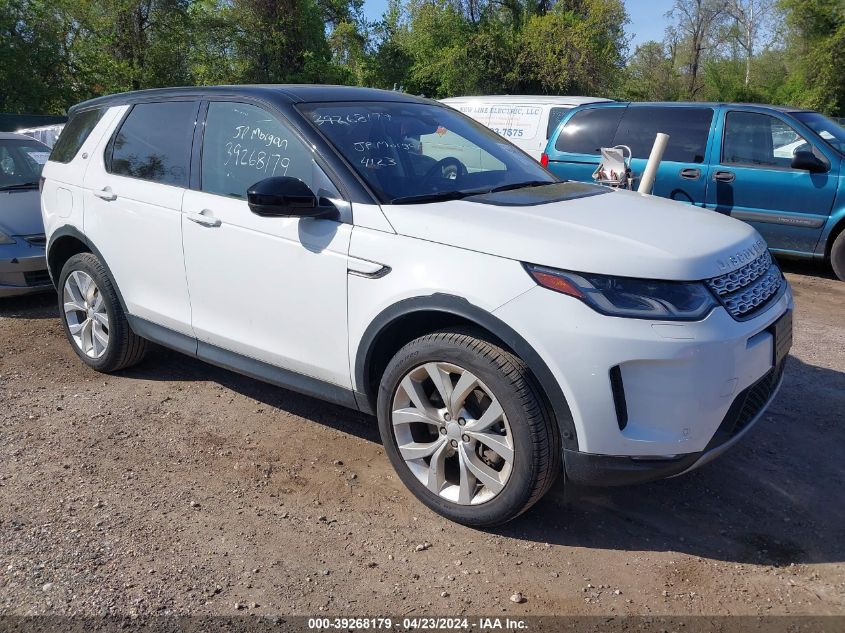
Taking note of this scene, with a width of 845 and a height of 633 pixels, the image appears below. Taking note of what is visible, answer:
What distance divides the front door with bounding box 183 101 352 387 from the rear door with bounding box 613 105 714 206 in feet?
18.7

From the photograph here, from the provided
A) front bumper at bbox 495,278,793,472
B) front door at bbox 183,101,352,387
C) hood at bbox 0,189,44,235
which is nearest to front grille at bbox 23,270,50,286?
hood at bbox 0,189,44,235

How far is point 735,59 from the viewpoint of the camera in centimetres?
4766

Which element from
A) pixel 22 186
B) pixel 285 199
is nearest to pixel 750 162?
pixel 285 199

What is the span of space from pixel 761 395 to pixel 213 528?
7.73 ft

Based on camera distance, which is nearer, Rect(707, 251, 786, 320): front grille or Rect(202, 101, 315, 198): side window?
Rect(707, 251, 786, 320): front grille

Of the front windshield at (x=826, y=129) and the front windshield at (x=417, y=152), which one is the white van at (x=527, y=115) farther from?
the front windshield at (x=417, y=152)

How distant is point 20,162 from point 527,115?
6.11m

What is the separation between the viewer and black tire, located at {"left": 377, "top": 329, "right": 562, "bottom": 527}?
281 cm

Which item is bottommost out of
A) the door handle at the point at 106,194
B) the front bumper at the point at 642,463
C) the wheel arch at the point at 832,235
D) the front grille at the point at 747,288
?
the wheel arch at the point at 832,235

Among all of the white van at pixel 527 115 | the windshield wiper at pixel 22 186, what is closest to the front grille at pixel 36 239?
the windshield wiper at pixel 22 186

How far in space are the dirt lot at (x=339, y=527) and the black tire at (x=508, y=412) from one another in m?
0.13

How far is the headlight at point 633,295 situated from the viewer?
266cm

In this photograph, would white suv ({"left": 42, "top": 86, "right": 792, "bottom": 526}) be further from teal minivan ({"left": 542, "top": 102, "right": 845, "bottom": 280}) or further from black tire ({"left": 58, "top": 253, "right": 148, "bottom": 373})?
teal minivan ({"left": 542, "top": 102, "right": 845, "bottom": 280})

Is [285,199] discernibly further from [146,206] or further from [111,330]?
[111,330]
